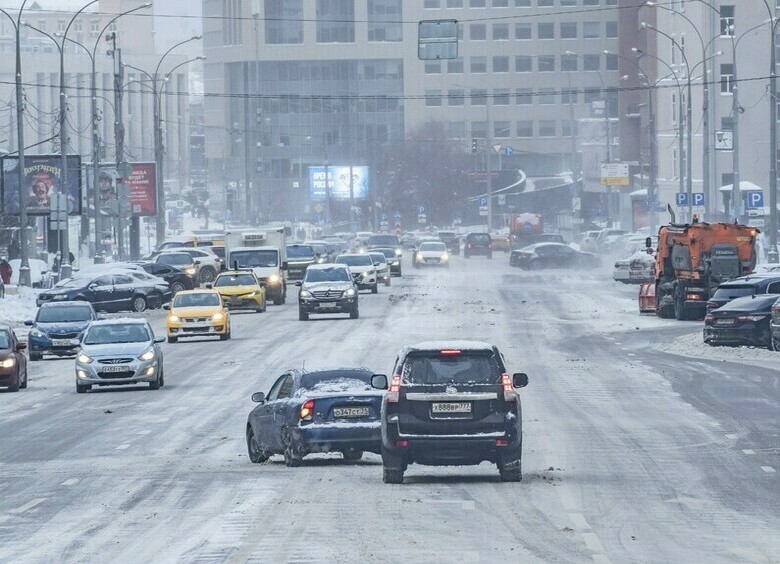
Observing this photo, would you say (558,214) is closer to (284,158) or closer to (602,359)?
(284,158)

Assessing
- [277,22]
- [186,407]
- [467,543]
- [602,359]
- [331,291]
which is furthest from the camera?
[277,22]

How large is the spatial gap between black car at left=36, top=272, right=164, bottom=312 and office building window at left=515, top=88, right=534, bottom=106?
135 metres

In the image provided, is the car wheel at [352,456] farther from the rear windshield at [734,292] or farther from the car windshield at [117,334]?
the rear windshield at [734,292]

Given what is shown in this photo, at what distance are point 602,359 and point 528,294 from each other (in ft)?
92.1

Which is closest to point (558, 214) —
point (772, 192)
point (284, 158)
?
point (284, 158)

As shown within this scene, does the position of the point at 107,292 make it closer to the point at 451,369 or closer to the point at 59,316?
the point at 59,316

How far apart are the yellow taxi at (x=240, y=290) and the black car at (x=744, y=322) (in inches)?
818

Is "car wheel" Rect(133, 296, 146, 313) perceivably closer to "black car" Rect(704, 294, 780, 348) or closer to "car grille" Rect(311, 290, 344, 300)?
"car grille" Rect(311, 290, 344, 300)

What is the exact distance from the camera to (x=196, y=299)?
47.3m

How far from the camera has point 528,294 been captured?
2628 inches

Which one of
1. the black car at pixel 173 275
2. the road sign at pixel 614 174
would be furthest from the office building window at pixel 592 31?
the black car at pixel 173 275

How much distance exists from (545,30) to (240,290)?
138952mm

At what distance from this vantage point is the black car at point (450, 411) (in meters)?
17.6

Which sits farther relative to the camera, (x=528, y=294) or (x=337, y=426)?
(x=528, y=294)
